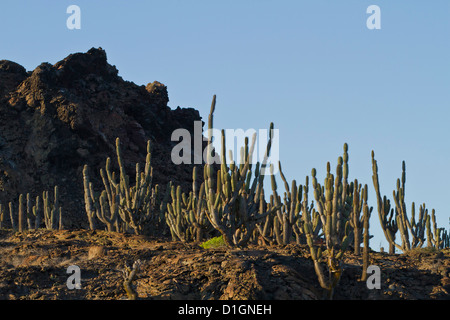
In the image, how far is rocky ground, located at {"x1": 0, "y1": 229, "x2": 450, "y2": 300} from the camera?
866cm

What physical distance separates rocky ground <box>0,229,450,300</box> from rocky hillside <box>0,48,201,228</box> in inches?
536

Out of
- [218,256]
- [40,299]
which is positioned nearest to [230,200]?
[218,256]

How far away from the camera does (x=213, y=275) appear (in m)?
9.01

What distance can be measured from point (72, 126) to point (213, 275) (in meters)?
20.4

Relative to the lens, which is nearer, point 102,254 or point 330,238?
point 330,238

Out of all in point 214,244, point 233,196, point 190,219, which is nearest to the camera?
point 233,196

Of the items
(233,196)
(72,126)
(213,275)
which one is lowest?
(213,275)

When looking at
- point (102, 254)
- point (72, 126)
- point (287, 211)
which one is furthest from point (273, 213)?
point (72, 126)

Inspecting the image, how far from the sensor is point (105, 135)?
2866 cm

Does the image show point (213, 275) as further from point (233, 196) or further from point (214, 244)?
point (214, 244)

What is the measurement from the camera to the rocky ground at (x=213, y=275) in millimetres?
8664

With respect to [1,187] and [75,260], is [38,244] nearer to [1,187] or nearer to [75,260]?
[75,260]
